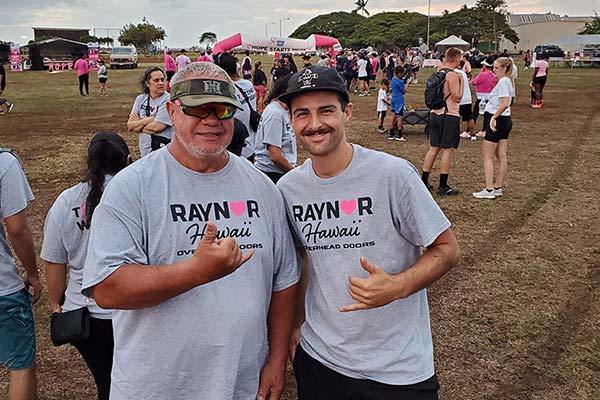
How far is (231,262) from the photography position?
1534 millimetres

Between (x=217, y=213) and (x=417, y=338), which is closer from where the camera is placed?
(x=217, y=213)

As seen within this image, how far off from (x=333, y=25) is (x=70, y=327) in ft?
389

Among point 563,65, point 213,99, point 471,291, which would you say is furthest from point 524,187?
point 563,65

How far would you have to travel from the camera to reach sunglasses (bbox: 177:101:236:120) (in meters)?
1.80

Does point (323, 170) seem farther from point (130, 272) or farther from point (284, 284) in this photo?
point (130, 272)

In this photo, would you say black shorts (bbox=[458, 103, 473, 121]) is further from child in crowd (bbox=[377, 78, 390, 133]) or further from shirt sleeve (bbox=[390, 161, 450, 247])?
shirt sleeve (bbox=[390, 161, 450, 247])

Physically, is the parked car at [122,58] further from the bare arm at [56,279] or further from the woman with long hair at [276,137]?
the bare arm at [56,279]

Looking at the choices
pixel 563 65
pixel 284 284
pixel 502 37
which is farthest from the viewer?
pixel 502 37

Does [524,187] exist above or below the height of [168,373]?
below

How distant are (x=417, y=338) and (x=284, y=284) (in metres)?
0.58

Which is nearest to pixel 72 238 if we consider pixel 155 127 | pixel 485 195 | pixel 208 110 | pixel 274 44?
pixel 208 110

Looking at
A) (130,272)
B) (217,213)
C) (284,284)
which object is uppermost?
(217,213)

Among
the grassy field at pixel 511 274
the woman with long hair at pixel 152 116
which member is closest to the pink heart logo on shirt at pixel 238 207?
the grassy field at pixel 511 274

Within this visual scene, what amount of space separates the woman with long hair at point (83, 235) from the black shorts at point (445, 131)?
5.59 m
